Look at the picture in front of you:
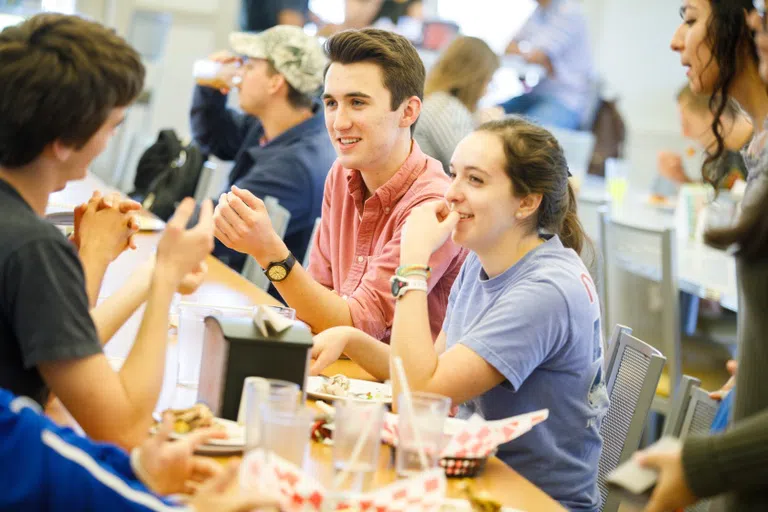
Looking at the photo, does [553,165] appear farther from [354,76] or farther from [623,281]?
[623,281]

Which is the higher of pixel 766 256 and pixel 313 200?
pixel 766 256

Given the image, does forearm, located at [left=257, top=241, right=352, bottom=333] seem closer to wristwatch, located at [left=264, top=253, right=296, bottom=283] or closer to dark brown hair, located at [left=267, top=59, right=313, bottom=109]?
wristwatch, located at [left=264, top=253, right=296, bottom=283]

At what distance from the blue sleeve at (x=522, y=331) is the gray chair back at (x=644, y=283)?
138 cm

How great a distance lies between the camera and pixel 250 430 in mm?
1248

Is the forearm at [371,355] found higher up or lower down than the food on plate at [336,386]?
lower down

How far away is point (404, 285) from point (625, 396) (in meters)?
0.50

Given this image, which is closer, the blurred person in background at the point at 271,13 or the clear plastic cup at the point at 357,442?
the clear plastic cup at the point at 357,442

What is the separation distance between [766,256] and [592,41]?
7.77 m

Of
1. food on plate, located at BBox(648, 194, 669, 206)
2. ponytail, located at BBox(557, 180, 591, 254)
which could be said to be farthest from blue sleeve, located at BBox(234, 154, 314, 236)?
food on plate, located at BBox(648, 194, 669, 206)

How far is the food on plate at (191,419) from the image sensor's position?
1.34 metres

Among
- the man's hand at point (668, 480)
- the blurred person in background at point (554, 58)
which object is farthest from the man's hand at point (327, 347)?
the blurred person in background at point (554, 58)

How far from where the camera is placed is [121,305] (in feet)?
5.05

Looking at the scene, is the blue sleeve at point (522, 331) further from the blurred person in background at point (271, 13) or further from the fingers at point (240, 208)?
the blurred person in background at point (271, 13)

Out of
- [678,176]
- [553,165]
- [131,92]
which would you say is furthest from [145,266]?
[678,176]
